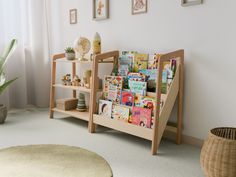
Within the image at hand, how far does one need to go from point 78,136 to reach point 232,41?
1431 millimetres

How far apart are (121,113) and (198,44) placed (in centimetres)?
82

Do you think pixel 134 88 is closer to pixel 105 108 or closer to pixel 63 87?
pixel 105 108

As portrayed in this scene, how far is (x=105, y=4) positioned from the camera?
271cm

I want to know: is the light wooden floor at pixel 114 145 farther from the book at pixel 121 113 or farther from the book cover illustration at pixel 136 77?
the book cover illustration at pixel 136 77

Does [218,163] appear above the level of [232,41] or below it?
below

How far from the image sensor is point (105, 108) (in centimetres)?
237

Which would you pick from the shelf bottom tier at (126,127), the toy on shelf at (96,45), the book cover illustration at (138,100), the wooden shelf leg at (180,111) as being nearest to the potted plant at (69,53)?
the toy on shelf at (96,45)

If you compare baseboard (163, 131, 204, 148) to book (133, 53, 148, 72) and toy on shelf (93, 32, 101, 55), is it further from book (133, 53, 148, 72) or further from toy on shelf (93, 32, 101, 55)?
toy on shelf (93, 32, 101, 55)

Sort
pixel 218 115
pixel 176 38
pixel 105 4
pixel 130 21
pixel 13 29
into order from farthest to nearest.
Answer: pixel 13 29 < pixel 105 4 < pixel 130 21 < pixel 176 38 < pixel 218 115

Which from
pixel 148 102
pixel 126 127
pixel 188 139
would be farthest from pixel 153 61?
pixel 188 139

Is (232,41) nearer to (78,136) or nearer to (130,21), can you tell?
(130,21)

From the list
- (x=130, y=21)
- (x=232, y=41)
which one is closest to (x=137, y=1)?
(x=130, y=21)

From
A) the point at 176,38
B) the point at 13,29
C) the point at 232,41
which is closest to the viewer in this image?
the point at 232,41

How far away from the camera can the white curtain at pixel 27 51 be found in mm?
3215
